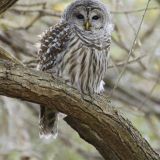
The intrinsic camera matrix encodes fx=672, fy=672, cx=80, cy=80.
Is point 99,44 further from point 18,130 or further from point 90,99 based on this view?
point 18,130

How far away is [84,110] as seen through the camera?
12.8 ft

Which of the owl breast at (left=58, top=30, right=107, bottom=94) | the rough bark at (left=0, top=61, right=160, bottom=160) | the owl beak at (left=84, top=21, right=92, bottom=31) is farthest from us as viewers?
the owl beak at (left=84, top=21, right=92, bottom=31)

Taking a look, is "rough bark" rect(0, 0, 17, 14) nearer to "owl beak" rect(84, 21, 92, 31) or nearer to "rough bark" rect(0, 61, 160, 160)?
"rough bark" rect(0, 61, 160, 160)

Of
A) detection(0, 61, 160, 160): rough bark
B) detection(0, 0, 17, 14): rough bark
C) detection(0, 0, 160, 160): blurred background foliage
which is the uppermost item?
detection(0, 0, 17, 14): rough bark

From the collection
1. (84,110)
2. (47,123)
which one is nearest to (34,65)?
(47,123)

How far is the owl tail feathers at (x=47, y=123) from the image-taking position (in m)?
4.60

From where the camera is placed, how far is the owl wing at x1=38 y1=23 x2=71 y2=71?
14.5 feet

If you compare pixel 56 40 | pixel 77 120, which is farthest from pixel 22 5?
pixel 77 120

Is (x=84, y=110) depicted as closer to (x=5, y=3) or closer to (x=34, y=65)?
(x=5, y=3)

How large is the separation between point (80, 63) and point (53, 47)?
0.68ft

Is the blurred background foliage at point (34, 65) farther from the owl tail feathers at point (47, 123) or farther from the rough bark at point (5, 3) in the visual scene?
the rough bark at point (5, 3)

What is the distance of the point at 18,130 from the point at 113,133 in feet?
7.60

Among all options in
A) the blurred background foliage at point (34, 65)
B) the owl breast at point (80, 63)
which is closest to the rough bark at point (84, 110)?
the owl breast at point (80, 63)

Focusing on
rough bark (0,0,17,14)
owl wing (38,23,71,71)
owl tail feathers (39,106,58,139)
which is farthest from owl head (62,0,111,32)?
rough bark (0,0,17,14)
